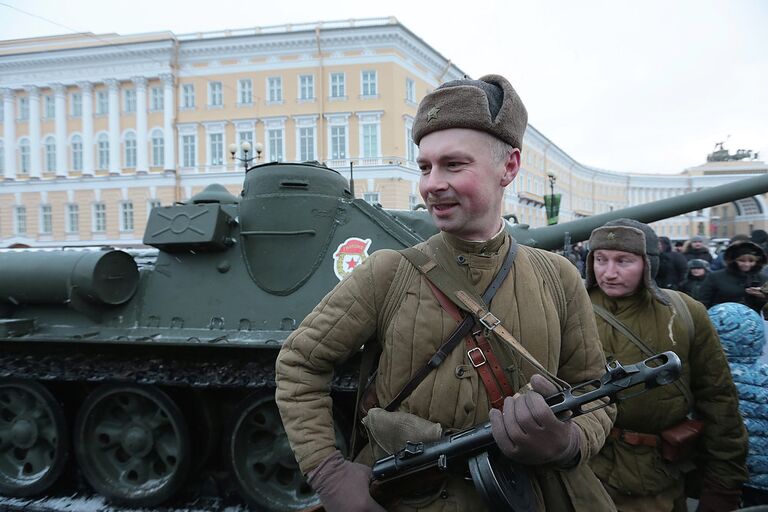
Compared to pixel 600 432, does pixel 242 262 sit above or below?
above

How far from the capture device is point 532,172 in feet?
145

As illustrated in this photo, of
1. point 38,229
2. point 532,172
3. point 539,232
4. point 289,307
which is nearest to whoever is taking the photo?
point 289,307

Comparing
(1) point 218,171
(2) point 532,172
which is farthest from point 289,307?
(2) point 532,172

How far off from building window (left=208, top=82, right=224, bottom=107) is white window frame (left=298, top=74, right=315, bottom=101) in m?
5.01

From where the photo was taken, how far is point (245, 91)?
29766 mm

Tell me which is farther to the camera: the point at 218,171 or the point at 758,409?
the point at 218,171

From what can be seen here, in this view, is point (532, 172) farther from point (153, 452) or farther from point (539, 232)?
point (153, 452)

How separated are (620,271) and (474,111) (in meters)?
1.45

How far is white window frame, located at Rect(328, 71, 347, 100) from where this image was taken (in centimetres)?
2864

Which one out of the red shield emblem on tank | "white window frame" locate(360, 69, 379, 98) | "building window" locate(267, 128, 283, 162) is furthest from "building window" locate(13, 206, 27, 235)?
the red shield emblem on tank

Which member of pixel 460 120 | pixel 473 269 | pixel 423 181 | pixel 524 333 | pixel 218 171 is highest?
pixel 218 171

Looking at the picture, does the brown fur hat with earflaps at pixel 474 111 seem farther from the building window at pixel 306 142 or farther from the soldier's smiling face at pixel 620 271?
the building window at pixel 306 142

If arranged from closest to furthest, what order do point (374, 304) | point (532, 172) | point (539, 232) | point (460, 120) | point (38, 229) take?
1. point (460, 120)
2. point (374, 304)
3. point (539, 232)
4. point (38, 229)
5. point (532, 172)

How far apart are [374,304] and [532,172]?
45600 mm
